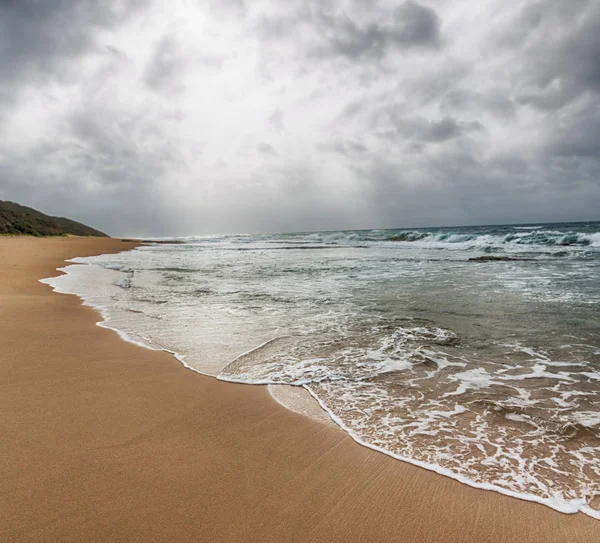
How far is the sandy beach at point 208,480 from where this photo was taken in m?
1.66

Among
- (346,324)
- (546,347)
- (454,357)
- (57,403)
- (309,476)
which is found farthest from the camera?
(346,324)

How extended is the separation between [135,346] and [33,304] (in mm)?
3582

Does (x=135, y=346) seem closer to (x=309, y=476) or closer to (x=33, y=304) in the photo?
(x=309, y=476)

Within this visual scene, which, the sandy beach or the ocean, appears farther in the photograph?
the ocean

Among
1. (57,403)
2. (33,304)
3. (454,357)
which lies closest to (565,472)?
(454,357)

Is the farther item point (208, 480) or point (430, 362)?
point (430, 362)

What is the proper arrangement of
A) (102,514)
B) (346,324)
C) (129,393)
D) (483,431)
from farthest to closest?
(346,324), (129,393), (483,431), (102,514)

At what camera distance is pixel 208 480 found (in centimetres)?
197

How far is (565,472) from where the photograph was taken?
6.82 feet

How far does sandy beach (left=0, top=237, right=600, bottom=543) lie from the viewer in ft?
5.44

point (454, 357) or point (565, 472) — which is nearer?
point (565, 472)

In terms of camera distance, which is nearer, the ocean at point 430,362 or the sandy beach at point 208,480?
the sandy beach at point 208,480

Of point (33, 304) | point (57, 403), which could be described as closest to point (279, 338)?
point (57, 403)

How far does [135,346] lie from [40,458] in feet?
7.79
